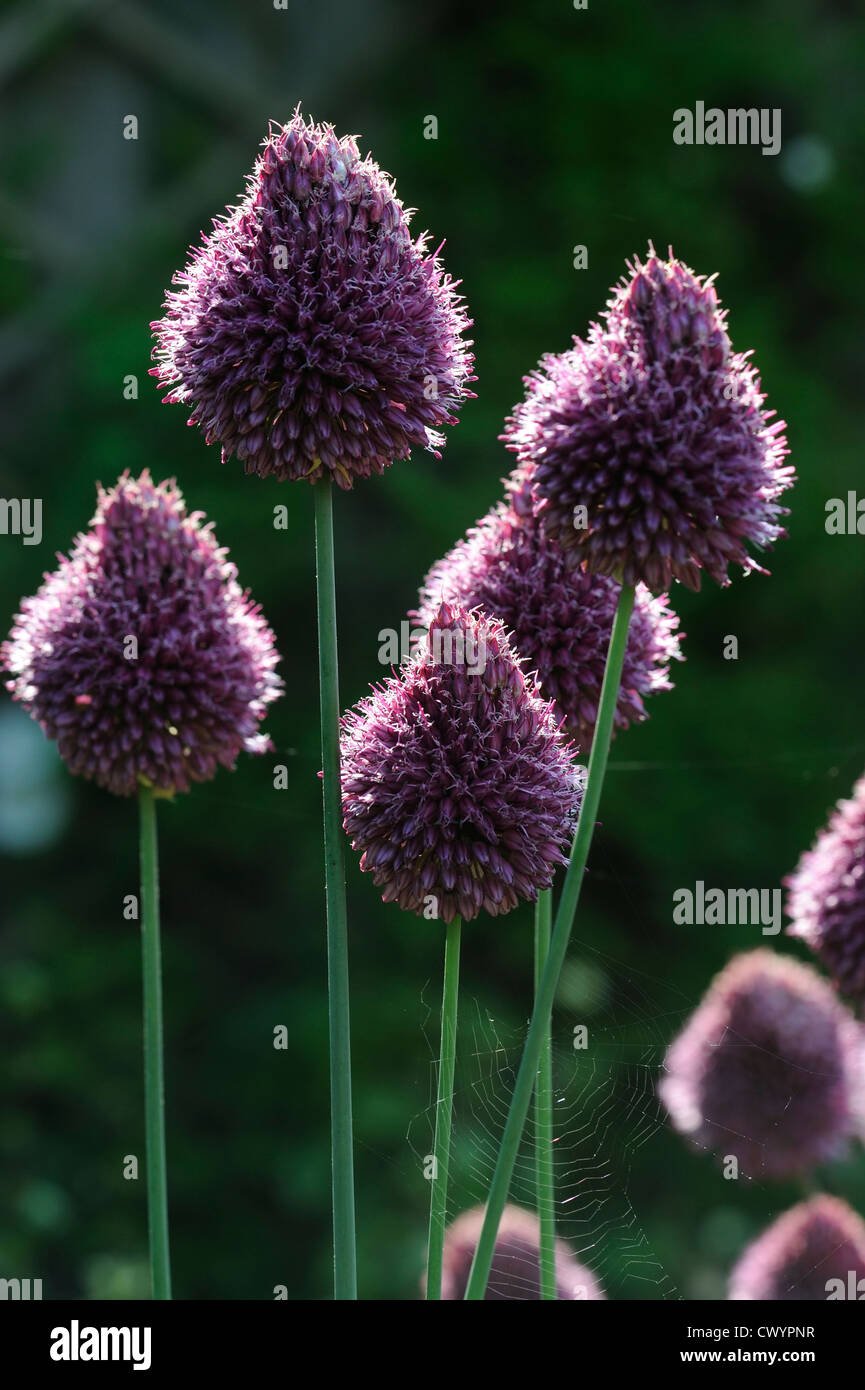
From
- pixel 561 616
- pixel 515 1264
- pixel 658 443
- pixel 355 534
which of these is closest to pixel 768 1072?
pixel 515 1264

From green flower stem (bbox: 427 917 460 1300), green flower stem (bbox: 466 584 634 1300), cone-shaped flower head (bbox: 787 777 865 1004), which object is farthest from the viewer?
cone-shaped flower head (bbox: 787 777 865 1004)

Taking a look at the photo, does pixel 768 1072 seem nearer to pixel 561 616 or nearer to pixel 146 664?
pixel 561 616

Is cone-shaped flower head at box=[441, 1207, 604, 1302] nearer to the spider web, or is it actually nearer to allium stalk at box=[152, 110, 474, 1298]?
the spider web

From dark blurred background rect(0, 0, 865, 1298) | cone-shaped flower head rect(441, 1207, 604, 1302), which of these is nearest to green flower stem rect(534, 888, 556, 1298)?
cone-shaped flower head rect(441, 1207, 604, 1302)

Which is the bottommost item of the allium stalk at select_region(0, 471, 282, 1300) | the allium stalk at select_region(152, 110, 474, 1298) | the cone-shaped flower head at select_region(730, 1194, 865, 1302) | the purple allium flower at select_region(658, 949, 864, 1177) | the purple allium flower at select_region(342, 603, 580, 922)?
the cone-shaped flower head at select_region(730, 1194, 865, 1302)

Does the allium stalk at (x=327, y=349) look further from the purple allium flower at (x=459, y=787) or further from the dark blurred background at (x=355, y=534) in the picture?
the dark blurred background at (x=355, y=534)

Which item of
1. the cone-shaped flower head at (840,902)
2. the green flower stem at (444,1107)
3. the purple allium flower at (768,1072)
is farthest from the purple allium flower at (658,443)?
the purple allium flower at (768,1072)
